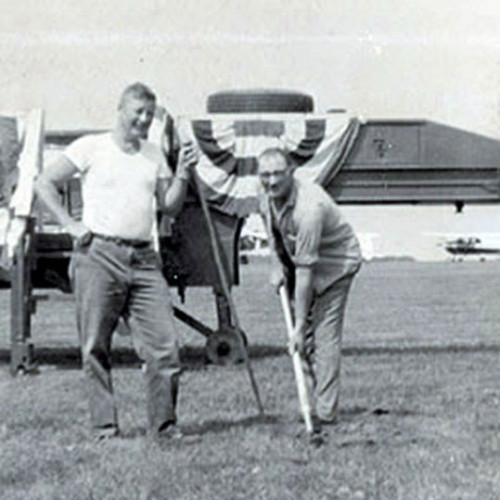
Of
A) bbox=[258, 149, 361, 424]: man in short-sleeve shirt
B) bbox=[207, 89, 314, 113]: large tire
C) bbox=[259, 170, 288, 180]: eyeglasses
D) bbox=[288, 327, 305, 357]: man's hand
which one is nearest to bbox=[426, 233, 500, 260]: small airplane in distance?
bbox=[207, 89, 314, 113]: large tire

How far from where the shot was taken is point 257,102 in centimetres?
1412

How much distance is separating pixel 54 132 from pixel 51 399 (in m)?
4.41

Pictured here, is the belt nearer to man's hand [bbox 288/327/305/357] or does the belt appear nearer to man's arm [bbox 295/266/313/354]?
man's arm [bbox 295/266/313/354]

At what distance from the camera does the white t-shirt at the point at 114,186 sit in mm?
A: 7621

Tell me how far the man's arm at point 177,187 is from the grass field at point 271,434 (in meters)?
1.40

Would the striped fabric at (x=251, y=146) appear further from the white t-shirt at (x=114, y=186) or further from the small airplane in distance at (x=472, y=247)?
the small airplane in distance at (x=472, y=247)

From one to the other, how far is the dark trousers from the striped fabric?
6.30 meters

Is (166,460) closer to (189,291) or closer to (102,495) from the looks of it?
(102,495)

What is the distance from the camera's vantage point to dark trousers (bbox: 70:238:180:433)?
25.2 feet

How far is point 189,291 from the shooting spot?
33812 millimetres

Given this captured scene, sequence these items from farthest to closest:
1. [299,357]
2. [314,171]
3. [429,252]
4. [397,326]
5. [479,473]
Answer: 1. [429,252]
2. [397,326]
3. [314,171]
4. [299,357]
5. [479,473]

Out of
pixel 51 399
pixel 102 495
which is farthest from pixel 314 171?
pixel 102 495

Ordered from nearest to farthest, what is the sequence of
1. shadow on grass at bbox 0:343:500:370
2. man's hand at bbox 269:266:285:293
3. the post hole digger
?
1. the post hole digger
2. man's hand at bbox 269:266:285:293
3. shadow on grass at bbox 0:343:500:370

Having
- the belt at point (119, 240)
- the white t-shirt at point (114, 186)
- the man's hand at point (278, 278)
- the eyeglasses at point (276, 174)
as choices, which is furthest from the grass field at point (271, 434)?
the eyeglasses at point (276, 174)
